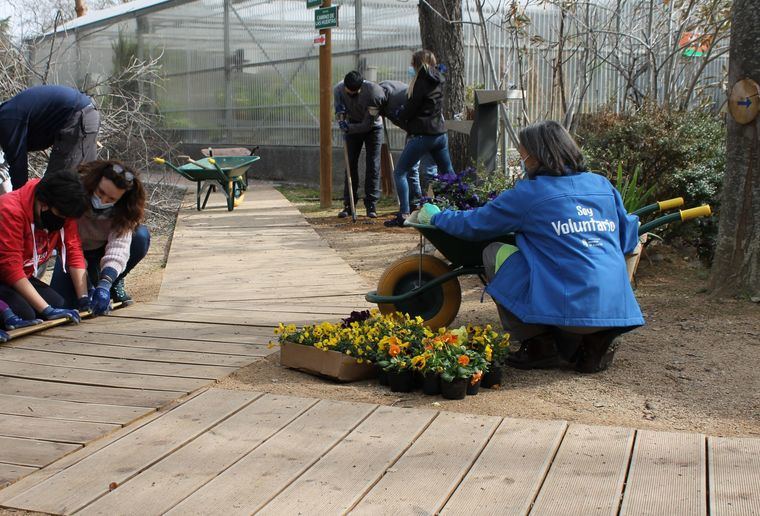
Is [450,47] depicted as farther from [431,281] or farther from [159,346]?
[159,346]

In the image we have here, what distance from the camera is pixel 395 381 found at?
12.7ft

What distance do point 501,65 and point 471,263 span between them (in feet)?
30.6

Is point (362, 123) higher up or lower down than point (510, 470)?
higher up

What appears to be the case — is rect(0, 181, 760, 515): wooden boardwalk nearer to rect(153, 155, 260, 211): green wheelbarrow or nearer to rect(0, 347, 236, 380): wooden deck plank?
rect(0, 347, 236, 380): wooden deck plank

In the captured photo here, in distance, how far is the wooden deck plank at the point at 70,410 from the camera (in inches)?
138

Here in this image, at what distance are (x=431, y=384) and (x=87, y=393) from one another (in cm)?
141

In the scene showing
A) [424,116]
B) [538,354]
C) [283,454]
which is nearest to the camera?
[283,454]

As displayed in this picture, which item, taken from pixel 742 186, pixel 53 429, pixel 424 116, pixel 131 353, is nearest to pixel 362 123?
pixel 424 116

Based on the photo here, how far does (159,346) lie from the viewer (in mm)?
4645

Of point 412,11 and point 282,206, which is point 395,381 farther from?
point 412,11

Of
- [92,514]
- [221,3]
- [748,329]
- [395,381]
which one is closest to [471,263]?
[395,381]

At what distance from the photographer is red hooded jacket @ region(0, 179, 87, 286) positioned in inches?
190

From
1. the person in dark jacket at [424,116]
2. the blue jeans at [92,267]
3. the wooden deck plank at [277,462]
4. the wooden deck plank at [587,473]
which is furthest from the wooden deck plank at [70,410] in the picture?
the person in dark jacket at [424,116]

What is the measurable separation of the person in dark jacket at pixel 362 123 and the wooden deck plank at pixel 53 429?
7.28 meters
